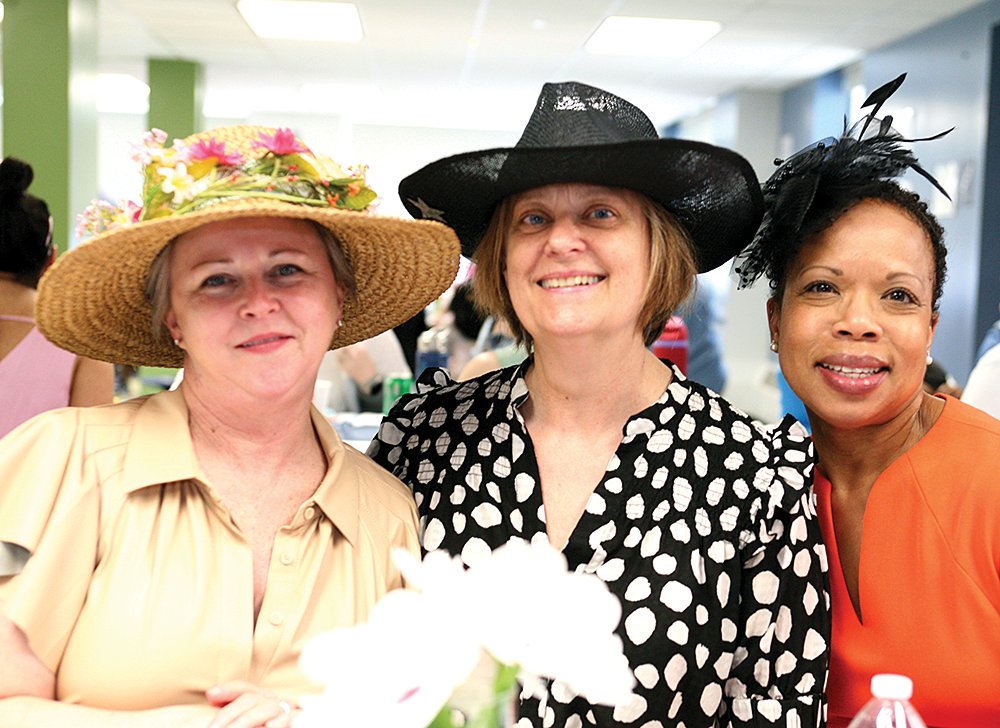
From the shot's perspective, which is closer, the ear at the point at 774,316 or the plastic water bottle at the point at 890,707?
the plastic water bottle at the point at 890,707

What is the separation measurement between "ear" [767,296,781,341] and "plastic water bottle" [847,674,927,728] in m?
0.90

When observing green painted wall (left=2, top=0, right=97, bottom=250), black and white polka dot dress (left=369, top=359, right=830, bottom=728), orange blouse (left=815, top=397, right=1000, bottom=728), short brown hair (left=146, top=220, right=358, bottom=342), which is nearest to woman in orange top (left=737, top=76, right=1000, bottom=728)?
orange blouse (left=815, top=397, right=1000, bottom=728)

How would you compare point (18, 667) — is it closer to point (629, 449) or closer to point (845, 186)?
point (629, 449)

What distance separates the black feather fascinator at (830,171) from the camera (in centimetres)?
181

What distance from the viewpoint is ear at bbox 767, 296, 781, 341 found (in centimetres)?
192

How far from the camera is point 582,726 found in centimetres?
165

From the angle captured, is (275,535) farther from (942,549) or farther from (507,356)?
(507,356)

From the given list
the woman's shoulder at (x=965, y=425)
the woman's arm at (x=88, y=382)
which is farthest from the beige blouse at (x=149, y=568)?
the woman's arm at (x=88, y=382)

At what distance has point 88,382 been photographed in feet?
11.2

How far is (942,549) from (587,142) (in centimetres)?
89

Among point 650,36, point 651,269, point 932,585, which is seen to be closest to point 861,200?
point 651,269

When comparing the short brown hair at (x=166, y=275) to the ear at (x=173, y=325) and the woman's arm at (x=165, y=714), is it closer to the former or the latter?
the ear at (x=173, y=325)

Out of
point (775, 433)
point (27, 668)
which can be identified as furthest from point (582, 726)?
point (27, 668)

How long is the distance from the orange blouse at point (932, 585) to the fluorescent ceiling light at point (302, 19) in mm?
7578
